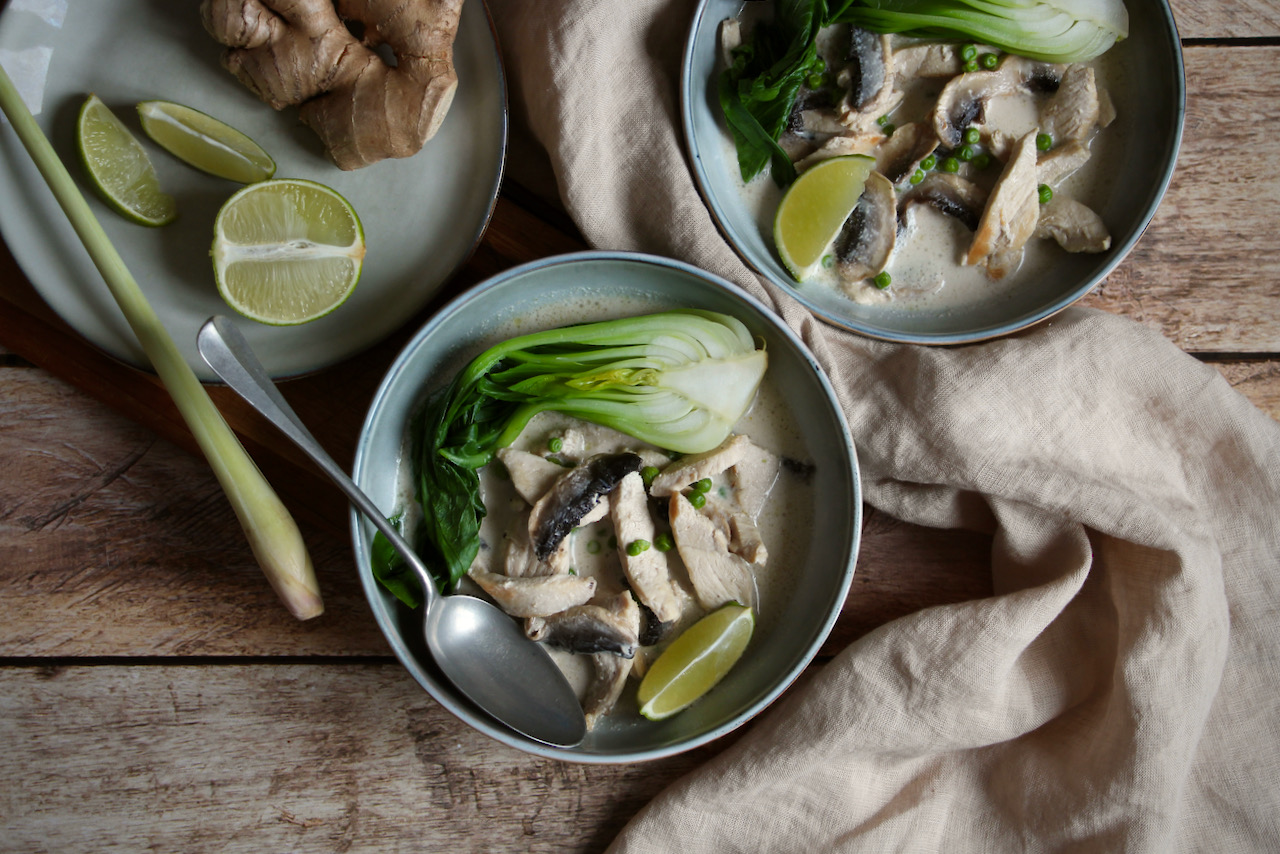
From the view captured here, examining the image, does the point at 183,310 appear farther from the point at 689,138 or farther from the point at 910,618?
the point at 910,618

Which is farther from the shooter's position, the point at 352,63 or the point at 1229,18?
the point at 1229,18

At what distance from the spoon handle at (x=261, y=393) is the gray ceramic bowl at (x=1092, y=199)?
116 cm

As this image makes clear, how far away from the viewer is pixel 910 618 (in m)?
2.23

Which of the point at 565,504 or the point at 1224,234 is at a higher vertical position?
the point at 1224,234

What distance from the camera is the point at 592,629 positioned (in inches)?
83.1

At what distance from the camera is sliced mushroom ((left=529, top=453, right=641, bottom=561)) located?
208 centimetres

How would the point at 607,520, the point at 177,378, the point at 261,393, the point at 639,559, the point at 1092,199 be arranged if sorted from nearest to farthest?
the point at 261,393, the point at 177,378, the point at 639,559, the point at 607,520, the point at 1092,199

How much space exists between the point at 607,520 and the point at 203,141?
57.5 inches

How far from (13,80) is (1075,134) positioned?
291 cm

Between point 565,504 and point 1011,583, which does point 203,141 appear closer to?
point 565,504

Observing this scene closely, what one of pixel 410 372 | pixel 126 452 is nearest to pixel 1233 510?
pixel 410 372

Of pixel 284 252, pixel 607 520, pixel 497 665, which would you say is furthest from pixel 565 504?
pixel 284 252

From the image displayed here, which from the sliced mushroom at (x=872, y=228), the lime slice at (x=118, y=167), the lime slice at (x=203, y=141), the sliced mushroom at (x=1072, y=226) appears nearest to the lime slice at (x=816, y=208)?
the sliced mushroom at (x=872, y=228)

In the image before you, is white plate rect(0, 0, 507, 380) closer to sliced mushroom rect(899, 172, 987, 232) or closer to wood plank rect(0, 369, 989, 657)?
wood plank rect(0, 369, 989, 657)
